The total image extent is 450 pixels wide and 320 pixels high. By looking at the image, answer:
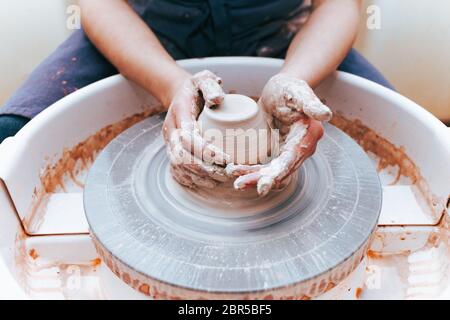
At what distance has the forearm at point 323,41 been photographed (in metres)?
1.36

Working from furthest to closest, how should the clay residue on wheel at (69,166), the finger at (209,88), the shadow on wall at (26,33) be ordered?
the shadow on wall at (26,33) → the clay residue on wheel at (69,166) → the finger at (209,88)

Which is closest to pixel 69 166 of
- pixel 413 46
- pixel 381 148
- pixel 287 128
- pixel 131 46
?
pixel 131 46

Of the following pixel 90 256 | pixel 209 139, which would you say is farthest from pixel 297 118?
pixel 90 256

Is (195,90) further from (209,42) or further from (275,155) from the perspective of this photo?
(209,42)

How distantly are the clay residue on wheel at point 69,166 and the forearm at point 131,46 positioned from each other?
7.2 inches

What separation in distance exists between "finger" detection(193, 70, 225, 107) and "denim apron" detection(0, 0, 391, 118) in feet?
1.47

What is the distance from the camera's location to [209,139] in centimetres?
105

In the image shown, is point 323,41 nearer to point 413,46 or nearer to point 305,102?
point 305,102

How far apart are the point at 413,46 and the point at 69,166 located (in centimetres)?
153

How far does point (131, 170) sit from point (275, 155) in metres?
0.37

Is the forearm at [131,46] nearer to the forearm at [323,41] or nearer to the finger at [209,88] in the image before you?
the finger at [209,88]

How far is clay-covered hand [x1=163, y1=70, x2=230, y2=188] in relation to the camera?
999 millimetres

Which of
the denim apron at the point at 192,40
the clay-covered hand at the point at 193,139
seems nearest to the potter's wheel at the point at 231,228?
the clay-covered hand at the point at 193,139

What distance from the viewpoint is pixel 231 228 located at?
105cm
